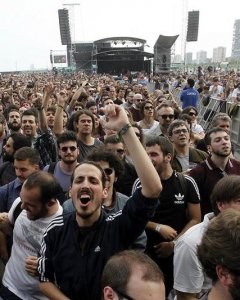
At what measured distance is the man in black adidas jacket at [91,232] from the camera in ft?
7.29

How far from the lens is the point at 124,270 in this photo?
1712 millimetres

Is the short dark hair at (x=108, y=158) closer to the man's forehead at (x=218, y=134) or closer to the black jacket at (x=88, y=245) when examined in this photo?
the black jacket at (x=88, y=245)

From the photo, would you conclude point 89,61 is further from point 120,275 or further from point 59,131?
point 120,275

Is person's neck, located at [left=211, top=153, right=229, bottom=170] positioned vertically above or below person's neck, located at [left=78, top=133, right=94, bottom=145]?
above

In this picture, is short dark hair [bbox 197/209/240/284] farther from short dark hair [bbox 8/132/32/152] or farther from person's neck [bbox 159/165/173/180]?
short dark hair [bbox 8/132/32/152]

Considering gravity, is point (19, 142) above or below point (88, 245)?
below

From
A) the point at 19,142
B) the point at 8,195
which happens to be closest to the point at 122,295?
the point at 8,195

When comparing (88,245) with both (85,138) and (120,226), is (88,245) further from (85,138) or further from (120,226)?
(85,138)

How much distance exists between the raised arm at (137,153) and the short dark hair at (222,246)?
0.58m

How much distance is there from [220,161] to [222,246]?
255 cm

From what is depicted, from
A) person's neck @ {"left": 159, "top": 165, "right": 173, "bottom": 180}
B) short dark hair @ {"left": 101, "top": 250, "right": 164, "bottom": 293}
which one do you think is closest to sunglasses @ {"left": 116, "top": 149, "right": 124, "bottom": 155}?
person's neck @ {"left": 159, "top": 165, "right": 173, "bottom": 180}

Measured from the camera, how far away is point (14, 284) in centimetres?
279

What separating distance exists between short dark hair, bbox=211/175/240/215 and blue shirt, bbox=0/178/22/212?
1.90 meters

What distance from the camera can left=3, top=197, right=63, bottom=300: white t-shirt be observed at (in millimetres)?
2756
